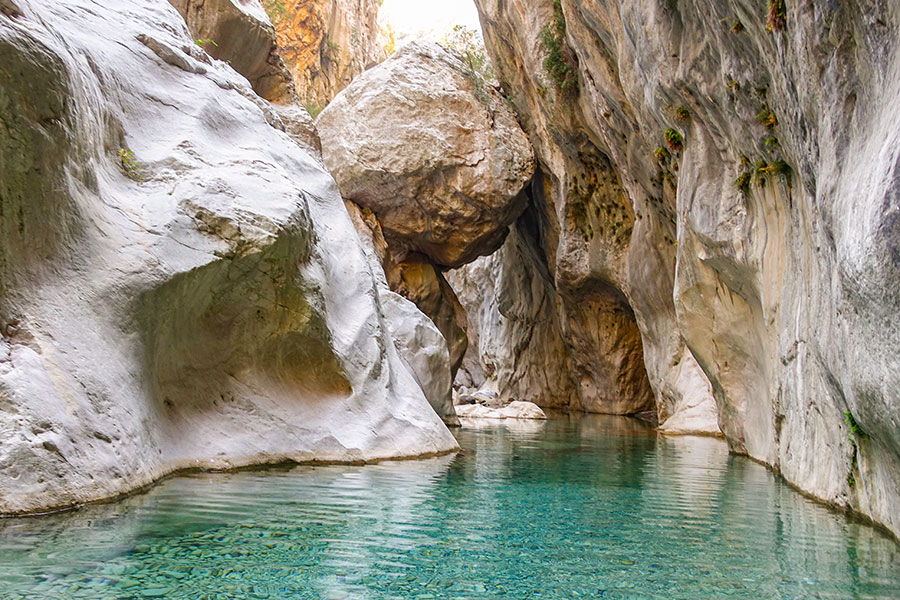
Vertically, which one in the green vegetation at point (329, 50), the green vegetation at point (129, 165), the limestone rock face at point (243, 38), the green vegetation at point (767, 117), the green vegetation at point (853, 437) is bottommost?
the green vegetation at point (853, 437)

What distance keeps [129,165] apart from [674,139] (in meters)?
8.21

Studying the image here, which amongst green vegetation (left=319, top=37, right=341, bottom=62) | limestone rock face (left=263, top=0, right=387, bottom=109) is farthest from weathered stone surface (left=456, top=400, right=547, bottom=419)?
green vegetation (left=319, top=37, right=341, bottom=62)

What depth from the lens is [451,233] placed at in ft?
79.7

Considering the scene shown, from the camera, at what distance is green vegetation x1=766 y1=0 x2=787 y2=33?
6.01 m

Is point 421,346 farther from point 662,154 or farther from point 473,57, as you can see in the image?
point 473,57

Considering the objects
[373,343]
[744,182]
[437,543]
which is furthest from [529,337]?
[437,543]

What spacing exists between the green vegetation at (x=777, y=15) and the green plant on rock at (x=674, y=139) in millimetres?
5548

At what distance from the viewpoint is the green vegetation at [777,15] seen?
601cm

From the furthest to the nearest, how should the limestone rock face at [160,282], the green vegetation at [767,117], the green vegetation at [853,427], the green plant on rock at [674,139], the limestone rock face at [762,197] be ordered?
1. the green plant on rock at [674,139]
2. the green vegetation at [767,117]
3. the green vegetation at [853,427]
4. the limestone rock face at [160,282]
5. the limestone rock face at [762,197]

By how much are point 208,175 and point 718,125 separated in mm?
6564

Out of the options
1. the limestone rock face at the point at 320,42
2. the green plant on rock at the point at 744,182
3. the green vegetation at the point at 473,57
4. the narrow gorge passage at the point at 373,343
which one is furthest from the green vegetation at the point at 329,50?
the green plant on rock at the point at 744,182

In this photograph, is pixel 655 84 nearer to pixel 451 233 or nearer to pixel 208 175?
pixel 208 175

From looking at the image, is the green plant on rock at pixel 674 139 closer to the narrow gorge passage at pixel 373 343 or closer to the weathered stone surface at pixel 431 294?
Result: the narrow gorge passage at pixel 373 343

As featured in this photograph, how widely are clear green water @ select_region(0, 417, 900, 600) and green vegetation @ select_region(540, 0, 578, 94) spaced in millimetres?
12984
